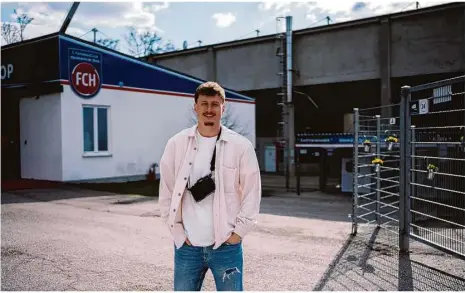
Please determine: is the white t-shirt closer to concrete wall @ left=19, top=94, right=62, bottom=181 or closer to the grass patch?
the grass patch

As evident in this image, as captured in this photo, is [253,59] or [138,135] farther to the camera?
[253,59]

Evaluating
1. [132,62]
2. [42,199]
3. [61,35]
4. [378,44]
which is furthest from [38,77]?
[378,44]

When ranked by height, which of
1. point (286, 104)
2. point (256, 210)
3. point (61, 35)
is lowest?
point (256, 210)

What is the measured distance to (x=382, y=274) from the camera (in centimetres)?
542

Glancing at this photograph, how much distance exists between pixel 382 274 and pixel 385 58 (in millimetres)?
18696

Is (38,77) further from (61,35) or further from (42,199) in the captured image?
(42,199)

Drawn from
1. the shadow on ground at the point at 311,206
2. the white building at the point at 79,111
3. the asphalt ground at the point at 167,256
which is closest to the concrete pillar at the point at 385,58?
the shadow on ground at the point at 311,206

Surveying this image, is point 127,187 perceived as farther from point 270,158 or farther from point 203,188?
point 270,158

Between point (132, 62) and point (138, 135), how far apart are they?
2.86 m

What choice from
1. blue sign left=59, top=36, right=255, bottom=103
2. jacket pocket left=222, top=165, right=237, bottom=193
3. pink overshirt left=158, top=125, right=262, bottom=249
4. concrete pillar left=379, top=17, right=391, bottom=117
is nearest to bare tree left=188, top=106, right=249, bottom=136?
blue sign left=59, top=36, right=255, bottom=103

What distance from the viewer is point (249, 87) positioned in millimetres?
26719

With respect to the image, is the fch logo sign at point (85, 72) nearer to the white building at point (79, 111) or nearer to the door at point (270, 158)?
the white building at point (79, 111)

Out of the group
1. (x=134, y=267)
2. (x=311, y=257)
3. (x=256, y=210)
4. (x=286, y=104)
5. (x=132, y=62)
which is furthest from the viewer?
(x=286, y=104)

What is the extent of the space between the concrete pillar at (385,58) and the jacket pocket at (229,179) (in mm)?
20274
